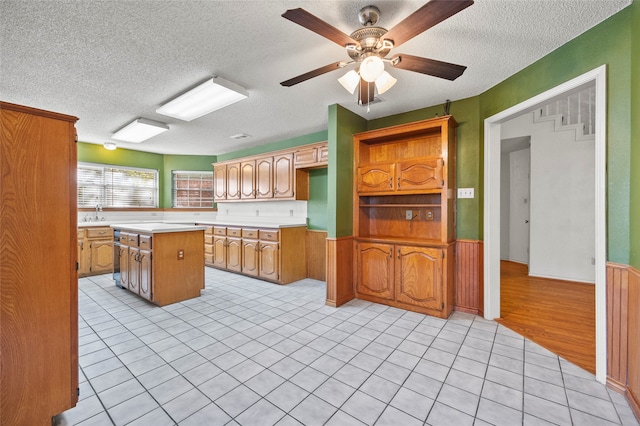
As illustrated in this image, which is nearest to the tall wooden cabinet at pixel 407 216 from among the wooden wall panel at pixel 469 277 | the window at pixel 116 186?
the wooden wall panel at pixel 469 277

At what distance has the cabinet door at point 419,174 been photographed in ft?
9.76

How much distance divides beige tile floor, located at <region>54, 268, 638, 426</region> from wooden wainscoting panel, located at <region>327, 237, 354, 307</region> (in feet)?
0.73

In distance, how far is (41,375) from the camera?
4.71 ft

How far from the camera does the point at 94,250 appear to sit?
4719 mm

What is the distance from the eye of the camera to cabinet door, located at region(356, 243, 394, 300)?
3.24 m

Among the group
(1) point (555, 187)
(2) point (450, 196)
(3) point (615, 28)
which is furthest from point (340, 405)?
(1) point (555, 187)

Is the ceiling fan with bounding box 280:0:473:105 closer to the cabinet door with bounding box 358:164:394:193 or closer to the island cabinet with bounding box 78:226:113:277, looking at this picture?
the cabinet door with bounding box 358:164:394:193

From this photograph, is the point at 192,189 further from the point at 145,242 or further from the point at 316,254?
the point at 316,254

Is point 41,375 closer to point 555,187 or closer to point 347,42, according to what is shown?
point 347,42

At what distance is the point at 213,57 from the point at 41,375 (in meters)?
2.39

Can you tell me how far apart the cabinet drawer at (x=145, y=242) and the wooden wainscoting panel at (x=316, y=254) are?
237cm

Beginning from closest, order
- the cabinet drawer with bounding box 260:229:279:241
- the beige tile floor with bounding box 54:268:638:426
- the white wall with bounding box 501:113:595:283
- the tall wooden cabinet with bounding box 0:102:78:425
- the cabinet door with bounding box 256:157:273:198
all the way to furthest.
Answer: the tall wooden cabinet with bounding box 0:102:78:425
the beige tile floor with bounding box 54:268:638:426
the cabinet drawer with bounding box 260:229:279:241
the white wall with bounding box 501:113:595:283
the cabinet door with bounding box 256:157:273:198

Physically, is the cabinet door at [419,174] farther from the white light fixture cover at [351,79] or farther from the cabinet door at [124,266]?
the cabinet door at [124,266]

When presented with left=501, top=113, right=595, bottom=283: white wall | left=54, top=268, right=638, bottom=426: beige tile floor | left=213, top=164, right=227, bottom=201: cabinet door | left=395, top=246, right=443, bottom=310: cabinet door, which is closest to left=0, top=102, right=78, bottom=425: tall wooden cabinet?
left=54, top=268, right=638, bottom=426: beige tile floor
